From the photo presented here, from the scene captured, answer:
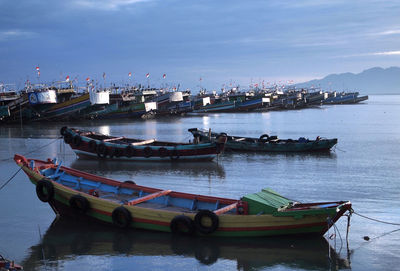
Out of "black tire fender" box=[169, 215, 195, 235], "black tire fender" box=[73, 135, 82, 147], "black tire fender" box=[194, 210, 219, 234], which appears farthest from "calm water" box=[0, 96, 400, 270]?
"black tire fender" box=[73, 135, 82, 147]

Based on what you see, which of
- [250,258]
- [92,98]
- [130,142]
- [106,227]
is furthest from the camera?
[92,98]

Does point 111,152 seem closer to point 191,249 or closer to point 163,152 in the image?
point 163,152

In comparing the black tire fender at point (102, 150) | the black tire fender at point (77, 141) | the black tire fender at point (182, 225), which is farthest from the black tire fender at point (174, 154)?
the black tire fender at point (182, 225)

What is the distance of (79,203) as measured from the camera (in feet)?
38.5

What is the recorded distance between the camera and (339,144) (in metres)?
31.2

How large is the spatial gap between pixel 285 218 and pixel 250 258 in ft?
3.92

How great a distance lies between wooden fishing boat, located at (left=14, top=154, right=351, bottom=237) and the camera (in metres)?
10.4

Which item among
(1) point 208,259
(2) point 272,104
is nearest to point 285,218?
(1) point 208,259

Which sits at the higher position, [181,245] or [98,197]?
[98,197]

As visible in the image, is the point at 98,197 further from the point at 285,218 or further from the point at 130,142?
the point at 130,142

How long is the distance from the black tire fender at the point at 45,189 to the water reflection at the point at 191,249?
1091mm

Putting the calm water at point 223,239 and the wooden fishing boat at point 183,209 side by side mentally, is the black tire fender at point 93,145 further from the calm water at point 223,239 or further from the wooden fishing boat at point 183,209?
the wooden fishing boat at point 183,209

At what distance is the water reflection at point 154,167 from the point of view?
783 inches

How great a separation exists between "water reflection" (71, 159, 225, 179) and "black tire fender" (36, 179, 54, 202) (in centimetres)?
756
